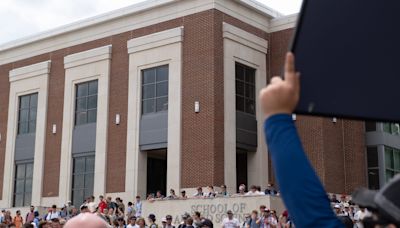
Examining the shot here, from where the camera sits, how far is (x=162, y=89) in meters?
34.8

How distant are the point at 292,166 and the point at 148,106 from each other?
110 feet

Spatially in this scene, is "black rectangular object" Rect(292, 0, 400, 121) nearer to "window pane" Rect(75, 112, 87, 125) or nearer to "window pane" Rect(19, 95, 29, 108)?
"window pane" Rect(75, 112, 87, 125)

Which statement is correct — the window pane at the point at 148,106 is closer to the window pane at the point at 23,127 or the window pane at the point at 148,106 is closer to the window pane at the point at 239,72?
the window pane at the point at 239,72

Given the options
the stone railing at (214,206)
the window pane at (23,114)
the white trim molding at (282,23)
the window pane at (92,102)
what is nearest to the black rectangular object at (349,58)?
the stone railing at (214,206)

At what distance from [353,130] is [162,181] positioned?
11.6 m

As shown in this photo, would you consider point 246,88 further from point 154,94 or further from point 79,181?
point 79,181

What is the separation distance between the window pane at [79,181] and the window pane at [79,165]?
0.30m

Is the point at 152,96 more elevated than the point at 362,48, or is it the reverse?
the point at 152,96

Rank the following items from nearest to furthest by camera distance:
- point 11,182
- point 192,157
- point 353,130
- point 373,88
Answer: point 373,88, point 192,157, point 353,130, point 11,182

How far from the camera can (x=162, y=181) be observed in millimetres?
37406

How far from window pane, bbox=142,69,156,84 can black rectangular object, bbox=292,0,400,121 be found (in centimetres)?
3340

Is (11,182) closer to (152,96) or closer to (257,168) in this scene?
(152,96)

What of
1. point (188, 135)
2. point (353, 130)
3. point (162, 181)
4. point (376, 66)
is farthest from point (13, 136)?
point (376, 66)

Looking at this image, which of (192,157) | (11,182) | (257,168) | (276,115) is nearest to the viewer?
(276,115)
